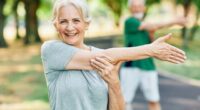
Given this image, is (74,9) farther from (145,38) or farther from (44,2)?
(44,2)

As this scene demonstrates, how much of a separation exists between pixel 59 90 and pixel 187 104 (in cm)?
816

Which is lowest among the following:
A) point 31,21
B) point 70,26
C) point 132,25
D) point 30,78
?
point 31,21

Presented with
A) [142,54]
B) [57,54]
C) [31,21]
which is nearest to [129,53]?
[142,54]

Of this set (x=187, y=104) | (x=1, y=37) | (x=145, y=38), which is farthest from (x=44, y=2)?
(x=145, y=38)

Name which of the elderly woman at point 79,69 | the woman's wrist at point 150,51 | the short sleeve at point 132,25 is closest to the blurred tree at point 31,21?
the short sleeve at point 132,25

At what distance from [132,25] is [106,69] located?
4744mm

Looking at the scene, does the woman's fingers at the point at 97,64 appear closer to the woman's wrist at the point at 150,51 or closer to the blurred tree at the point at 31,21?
the woman's wrist at the point at 150,51

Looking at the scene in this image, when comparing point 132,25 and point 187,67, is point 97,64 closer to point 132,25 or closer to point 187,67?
point 132,25

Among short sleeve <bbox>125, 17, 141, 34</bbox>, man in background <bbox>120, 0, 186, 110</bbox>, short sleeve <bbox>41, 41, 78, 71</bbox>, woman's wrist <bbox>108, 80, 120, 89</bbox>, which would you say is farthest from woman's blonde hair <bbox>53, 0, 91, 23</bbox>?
short sleeve <bbox>125, 17, 141, 34</bbox>

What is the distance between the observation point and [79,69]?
3.30 metres

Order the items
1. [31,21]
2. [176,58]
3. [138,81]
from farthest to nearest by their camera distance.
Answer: [31,21], [138,81], [176,58]

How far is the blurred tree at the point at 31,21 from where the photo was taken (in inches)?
1395

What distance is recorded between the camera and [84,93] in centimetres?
328

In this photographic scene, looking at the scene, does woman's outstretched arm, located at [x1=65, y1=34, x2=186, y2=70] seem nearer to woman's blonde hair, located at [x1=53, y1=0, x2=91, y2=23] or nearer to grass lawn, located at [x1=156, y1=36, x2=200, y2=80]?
woman's blonde hair, located at [x1=53, y1=0, x2=91, y2=23]
